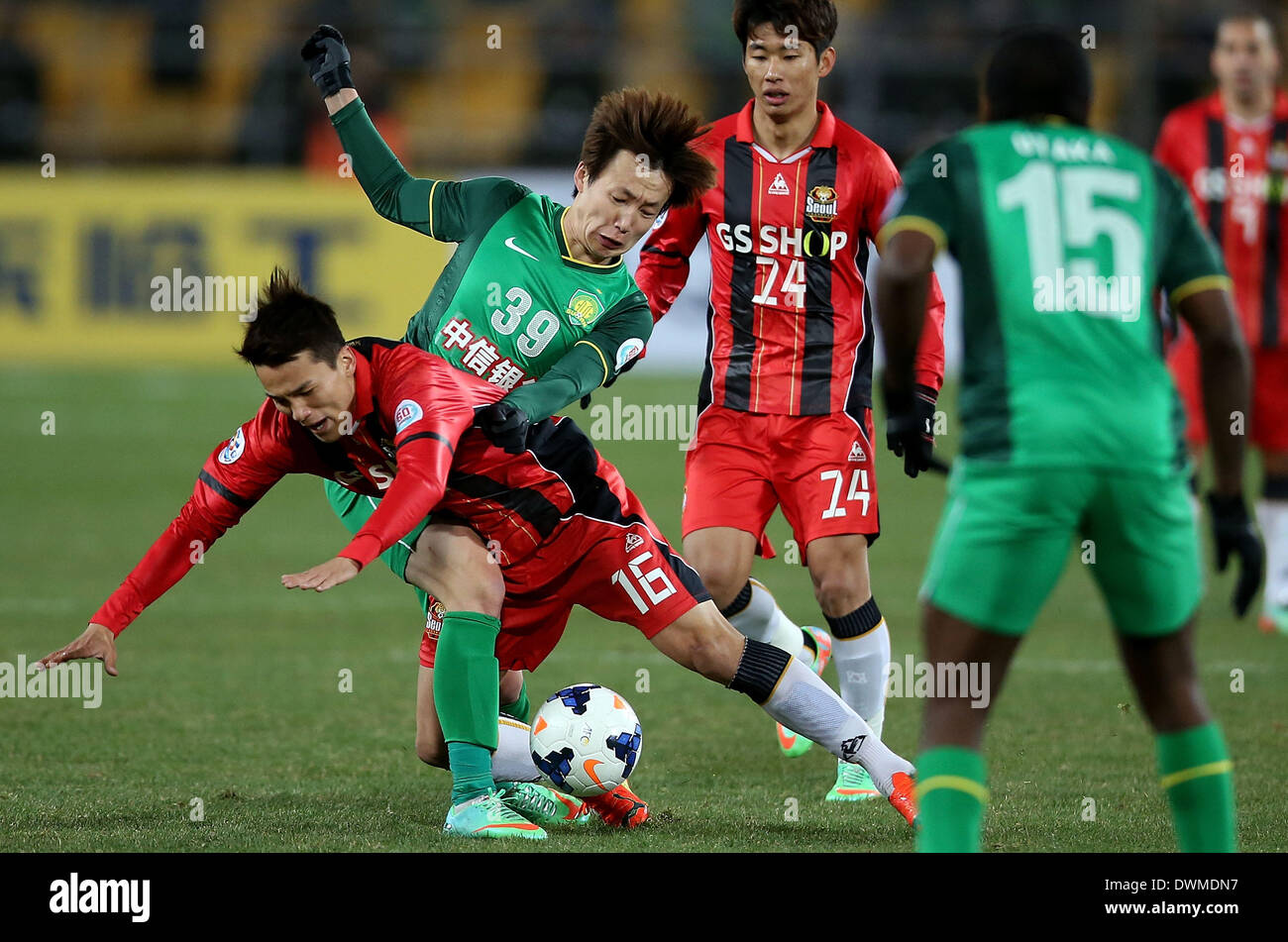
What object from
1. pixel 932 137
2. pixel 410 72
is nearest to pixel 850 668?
pixel 932 137

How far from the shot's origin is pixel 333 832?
491 centimetres

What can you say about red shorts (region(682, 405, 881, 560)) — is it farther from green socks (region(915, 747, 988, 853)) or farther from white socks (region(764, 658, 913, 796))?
green socks (region(915, 747, 988, 853))

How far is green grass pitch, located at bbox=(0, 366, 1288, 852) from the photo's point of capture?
16.4ft

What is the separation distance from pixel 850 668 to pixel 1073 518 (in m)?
2.42

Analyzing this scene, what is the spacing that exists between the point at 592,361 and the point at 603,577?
0.65m

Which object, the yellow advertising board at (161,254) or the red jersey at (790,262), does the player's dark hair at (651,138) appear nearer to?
the red jersey at (790,262)

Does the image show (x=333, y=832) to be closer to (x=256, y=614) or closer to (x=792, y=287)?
(x=792, y=287)

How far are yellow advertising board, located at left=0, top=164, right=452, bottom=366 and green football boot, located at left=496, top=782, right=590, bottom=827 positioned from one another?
13630 mm

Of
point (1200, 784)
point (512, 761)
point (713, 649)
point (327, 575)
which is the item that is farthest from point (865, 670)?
point (327, 575)

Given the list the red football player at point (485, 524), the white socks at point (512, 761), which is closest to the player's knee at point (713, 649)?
the red football player at point (485, 524)

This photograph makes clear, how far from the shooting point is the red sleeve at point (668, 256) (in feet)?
20.1

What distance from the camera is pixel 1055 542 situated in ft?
11.6

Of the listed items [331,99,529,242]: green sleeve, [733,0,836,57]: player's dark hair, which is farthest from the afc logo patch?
[733,0,836,57]: player's dark hair
